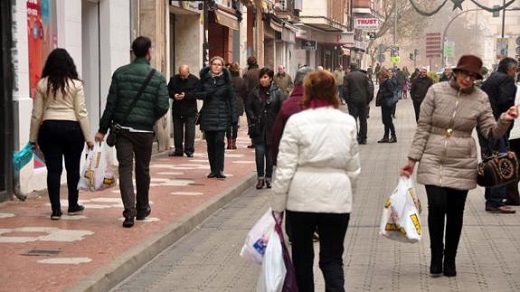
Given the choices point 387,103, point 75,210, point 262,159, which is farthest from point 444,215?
point 387,103

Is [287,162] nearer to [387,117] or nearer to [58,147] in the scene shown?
[58,147]

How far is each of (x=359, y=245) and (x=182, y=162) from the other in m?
8.40

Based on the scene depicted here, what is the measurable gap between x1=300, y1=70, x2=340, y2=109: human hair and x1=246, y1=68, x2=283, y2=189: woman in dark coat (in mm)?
6150

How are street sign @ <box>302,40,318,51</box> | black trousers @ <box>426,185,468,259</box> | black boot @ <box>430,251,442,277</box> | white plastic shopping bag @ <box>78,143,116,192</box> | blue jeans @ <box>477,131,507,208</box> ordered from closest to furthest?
black trousers @ <box>426,185,468,259</box> < black boot @ <box>430,251,442,277</box> < white plastic shopping bag @ <box>78,143,116,192</box> < blue jeans @ <box>477,131,507,208</box> < street sign @ <box>302,40,318,51</box>

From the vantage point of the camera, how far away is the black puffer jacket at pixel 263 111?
41.5 feet

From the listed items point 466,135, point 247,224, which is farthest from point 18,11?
point 466,135

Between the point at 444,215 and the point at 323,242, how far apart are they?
77.1 inches

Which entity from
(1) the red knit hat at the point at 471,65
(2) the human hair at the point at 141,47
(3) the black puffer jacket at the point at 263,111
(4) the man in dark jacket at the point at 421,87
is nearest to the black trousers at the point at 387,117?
(4) the man in dark jacket at the point at 421,87

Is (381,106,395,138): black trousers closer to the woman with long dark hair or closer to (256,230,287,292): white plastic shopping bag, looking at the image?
the woman with long dark hair

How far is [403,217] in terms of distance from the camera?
24.1 feet

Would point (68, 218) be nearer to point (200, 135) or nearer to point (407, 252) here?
point (407, 252)

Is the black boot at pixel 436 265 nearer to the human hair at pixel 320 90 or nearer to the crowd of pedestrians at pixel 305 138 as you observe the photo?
the crowd of pedestrians at pixel 305 138

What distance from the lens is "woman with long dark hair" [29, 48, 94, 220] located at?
10.0 m

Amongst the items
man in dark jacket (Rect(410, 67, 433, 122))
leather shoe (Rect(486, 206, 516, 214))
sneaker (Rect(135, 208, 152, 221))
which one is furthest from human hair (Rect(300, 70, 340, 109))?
man in dark jacket (Rect(410, 67, 433, 122))
